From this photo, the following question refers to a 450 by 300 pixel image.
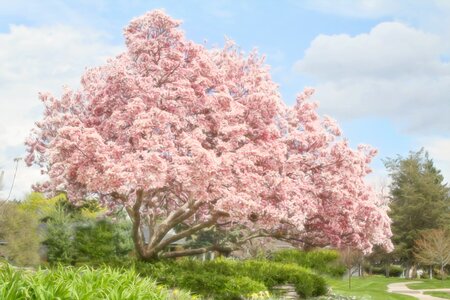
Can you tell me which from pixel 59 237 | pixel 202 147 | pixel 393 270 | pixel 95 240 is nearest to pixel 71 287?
pixel 202 147

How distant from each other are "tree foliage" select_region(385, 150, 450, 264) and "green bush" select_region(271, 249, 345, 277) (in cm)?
1410

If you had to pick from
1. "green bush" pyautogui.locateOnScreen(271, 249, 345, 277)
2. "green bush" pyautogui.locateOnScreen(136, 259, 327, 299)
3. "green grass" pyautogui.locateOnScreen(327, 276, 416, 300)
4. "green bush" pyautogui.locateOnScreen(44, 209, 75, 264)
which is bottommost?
"green grass" pyautogui.locateOnScreen(327, 276, 416, 300)

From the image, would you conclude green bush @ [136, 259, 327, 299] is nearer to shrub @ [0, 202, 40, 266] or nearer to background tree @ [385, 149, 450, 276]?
shrub @ [0, 202, 40, 266]

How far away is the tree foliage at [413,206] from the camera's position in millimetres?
57062

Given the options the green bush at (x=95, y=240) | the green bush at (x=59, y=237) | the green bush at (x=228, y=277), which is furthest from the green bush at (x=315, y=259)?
the green bush at (x=59, y=237)

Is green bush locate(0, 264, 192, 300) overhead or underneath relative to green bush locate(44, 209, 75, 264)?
underneath

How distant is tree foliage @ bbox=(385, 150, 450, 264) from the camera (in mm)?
57062

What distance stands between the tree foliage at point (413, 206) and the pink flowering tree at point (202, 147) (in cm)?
3578

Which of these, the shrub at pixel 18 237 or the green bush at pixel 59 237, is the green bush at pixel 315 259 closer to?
the green bush at pixel 59 237

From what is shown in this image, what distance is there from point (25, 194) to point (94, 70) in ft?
114

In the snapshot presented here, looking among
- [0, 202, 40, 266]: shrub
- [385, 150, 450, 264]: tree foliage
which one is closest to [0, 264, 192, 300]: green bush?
[0, 202, 40, 266]: shrub

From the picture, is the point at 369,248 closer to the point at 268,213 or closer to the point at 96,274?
the point at 268,213

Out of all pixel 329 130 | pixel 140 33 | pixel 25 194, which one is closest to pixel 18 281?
pixel 140 33

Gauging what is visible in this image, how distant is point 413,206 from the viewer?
57219 millimetres
